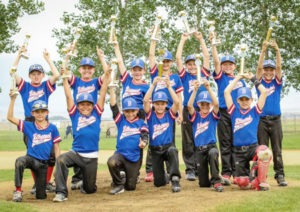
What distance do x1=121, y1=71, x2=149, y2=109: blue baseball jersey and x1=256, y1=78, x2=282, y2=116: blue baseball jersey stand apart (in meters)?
2.29

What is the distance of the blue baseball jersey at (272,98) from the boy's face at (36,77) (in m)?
4.24

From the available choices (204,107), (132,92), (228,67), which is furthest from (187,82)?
(132,92)

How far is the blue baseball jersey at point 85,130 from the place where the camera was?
8.95m

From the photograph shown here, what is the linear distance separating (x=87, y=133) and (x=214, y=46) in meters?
2.82

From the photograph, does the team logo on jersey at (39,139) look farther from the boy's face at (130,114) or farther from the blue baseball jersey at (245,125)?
the blue baseball jersey at (245,125)

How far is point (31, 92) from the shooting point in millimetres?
9531

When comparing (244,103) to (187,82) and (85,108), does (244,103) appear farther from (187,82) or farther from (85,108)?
(85,108)

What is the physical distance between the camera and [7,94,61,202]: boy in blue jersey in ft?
28.7

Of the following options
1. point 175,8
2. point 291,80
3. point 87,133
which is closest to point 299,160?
point 87,133

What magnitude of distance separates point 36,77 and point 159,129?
2507 mm

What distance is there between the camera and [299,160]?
17688 millimetres

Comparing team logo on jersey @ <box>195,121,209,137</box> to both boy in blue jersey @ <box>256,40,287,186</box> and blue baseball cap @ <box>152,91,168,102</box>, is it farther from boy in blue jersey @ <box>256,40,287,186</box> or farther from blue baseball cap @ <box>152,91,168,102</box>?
boy in blue jersey @ <box>256,40,287,186</box>

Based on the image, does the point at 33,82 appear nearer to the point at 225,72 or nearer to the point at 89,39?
the point at 225,72

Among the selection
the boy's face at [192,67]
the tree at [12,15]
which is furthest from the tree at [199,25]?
the boy's face at [192,67]
